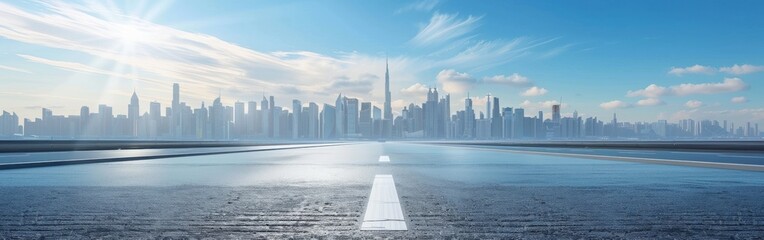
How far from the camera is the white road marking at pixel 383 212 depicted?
4.86m

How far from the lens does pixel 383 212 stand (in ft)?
18.6

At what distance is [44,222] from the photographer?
506 centimetres

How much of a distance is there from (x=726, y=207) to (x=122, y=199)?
7330mm

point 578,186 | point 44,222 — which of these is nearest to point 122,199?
point 44,222

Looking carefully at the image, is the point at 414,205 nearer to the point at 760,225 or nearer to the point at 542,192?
the point at 542,192

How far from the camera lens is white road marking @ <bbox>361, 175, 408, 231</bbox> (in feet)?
15.9

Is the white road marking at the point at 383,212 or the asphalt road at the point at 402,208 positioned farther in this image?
the white road marking at the point at 383,212

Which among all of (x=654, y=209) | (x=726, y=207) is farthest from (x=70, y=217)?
(x=726, y=207)

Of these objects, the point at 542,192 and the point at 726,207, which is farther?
the point at 542,192

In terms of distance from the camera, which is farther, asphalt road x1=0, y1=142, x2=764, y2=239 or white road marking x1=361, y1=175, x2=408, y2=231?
white road marking x1=361, y1=175, x2=408, y2=231

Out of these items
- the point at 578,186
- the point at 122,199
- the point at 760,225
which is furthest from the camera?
the point at 578,186

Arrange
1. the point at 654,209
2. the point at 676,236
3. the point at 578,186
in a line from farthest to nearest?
the point at 578,186 → the point at 654,209 → the point at 676,236

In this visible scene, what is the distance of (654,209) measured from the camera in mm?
5836

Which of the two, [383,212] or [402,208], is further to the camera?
[402,208]
